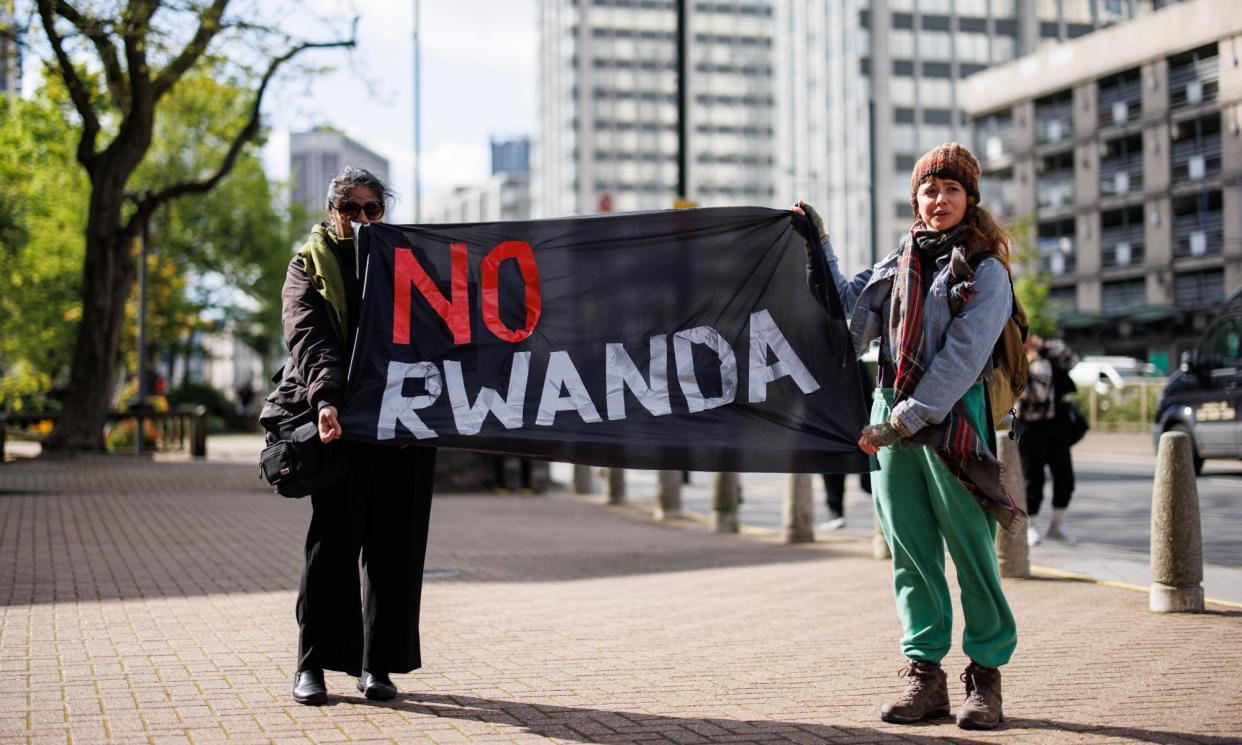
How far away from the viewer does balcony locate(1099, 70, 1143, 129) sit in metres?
62.1

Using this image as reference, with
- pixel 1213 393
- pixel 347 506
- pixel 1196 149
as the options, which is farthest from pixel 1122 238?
pixel 347 506

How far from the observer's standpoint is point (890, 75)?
92.8 m

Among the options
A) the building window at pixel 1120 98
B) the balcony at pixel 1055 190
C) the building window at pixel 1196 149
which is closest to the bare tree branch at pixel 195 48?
the building window at pixel 1196 149

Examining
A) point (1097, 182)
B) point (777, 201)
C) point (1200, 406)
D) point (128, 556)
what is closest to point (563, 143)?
point (777, 201)

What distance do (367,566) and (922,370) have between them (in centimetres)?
226

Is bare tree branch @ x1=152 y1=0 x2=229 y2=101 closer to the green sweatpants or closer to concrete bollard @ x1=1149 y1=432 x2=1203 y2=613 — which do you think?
concrete bollard @ x1=1149 y1=432 x2=1203 y2=613

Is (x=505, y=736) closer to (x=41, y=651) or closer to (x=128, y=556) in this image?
(x=41, y=651)

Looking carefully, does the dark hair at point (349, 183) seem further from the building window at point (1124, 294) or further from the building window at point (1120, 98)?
the building window at point (1120, 98)

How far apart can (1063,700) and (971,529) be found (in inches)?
37.1

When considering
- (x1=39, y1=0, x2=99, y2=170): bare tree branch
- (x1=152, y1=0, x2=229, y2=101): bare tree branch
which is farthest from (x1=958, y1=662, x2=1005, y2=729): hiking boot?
(x1=152, y1=0, x2=229, y2=101): bare tree branch

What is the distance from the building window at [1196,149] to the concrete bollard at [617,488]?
4803cm

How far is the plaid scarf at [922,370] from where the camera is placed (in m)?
4.83

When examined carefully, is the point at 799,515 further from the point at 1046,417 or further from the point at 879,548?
the point at 1046,417

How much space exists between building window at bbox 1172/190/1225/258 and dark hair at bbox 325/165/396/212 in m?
58.3
